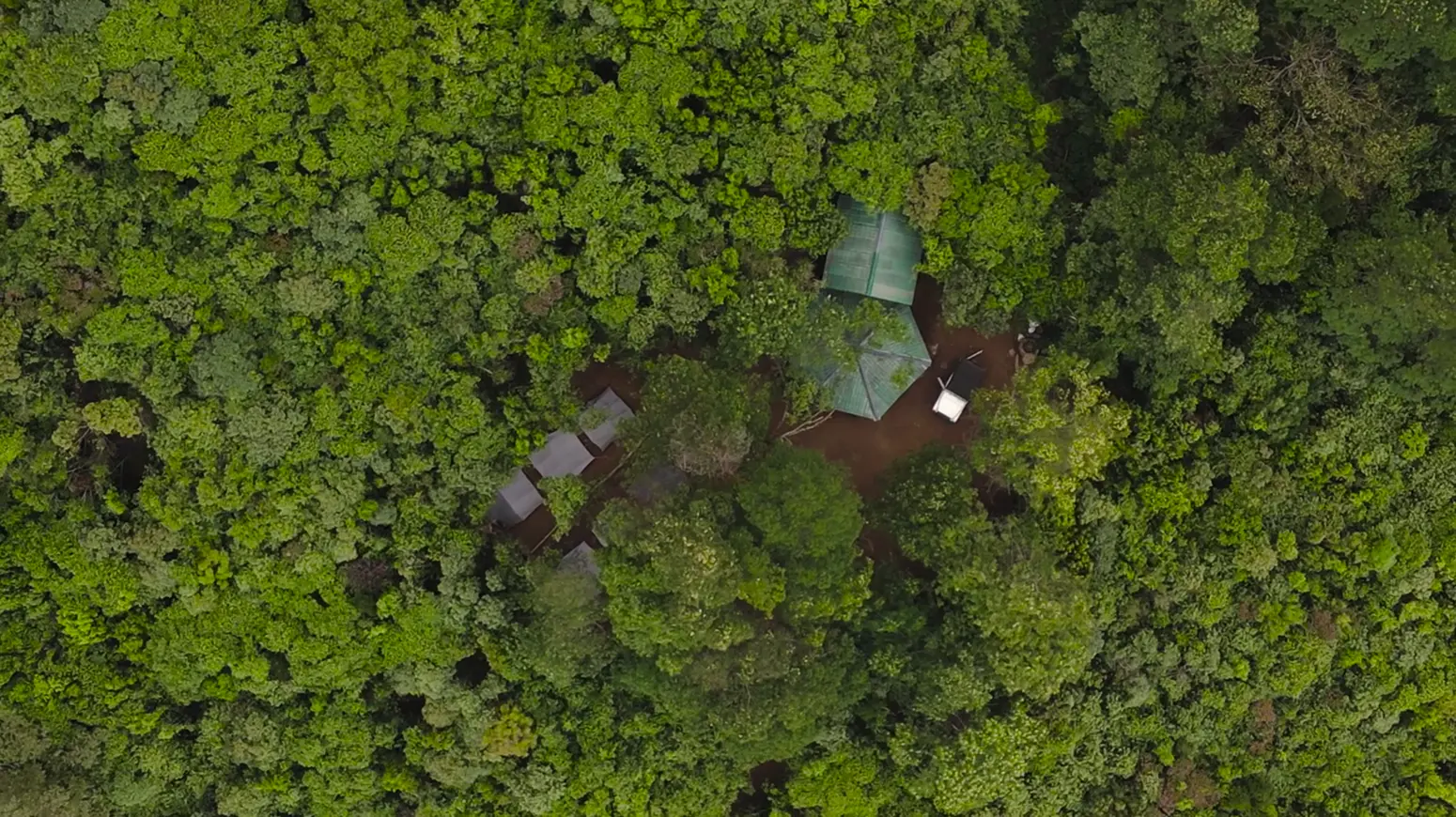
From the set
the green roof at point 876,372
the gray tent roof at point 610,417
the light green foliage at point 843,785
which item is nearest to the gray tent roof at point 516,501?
the gray tent roof at point 610,417

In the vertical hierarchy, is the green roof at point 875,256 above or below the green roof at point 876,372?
above

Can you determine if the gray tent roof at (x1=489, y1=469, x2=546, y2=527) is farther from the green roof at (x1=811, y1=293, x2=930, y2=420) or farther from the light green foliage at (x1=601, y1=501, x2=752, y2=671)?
the green roof at (x1=811, y1=293, x2=930, y2=420)

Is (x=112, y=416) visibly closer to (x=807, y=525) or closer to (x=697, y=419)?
(x=697, y=419)

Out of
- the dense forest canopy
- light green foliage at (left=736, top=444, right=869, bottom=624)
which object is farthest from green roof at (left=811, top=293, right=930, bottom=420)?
light green foliage at (left=736, top=444, right=869, bottom=624)

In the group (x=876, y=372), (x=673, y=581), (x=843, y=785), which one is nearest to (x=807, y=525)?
(x=673, y=581)

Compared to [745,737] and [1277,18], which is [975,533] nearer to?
[745,737]

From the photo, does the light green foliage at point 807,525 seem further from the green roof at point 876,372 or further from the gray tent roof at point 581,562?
the gray tent roof at point 581,562
